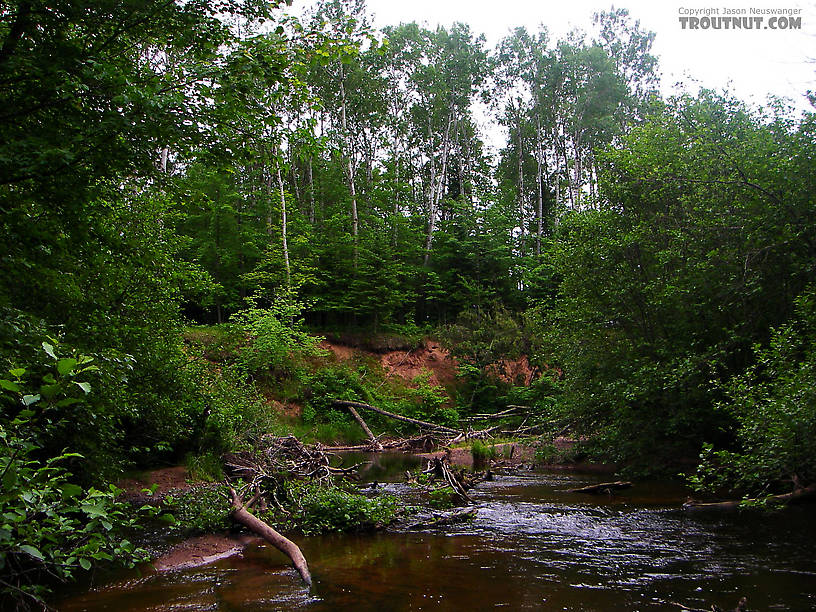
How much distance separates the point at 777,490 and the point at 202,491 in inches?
448

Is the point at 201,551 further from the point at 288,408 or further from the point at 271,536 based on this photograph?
the point at 288,408

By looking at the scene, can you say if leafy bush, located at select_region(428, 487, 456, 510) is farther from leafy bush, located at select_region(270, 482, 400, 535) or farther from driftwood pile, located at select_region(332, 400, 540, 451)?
driftwood pile, located at select_region(332, 400, 540, 451)

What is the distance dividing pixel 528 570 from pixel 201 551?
4977 millimetres

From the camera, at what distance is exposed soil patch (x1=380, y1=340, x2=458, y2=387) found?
33.1 m

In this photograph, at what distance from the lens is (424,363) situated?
34281 mm

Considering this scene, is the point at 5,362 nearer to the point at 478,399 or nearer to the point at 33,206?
the point at 33,206

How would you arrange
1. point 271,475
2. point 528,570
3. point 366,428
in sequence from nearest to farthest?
1. point 528,570
2. point 271,475
3. point 366,428

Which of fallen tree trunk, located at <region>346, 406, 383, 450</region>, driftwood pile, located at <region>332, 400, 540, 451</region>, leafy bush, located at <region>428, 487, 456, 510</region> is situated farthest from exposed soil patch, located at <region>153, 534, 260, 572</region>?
fallen tree trunk, located at <region>346, 406, 383, 450</region>

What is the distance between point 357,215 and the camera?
117ft

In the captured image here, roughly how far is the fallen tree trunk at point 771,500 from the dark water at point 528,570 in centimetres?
44

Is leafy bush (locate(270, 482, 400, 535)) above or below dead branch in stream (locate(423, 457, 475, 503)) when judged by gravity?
above

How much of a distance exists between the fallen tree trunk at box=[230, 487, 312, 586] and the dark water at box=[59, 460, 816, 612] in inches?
7.2

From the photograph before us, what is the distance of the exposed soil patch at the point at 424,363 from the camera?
108 feet

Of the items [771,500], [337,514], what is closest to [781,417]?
[771,500]
